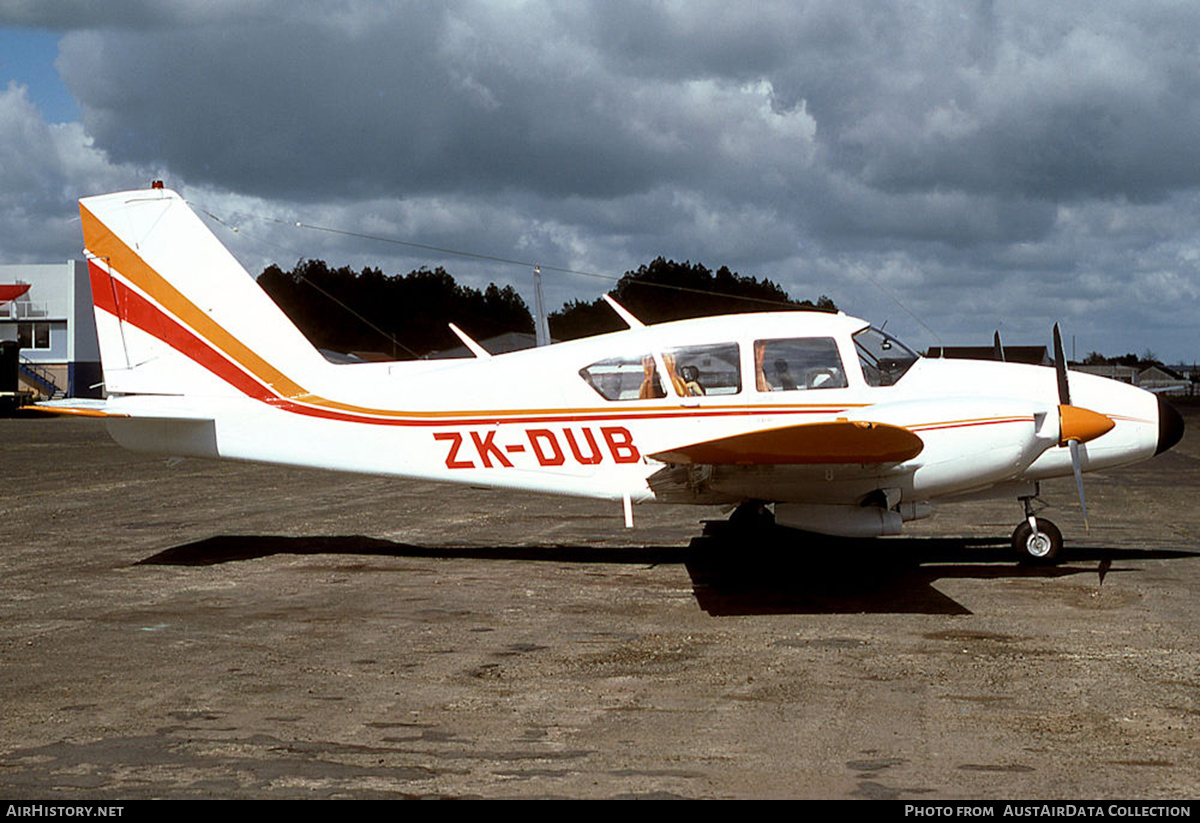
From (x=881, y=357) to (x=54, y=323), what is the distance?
7066cm

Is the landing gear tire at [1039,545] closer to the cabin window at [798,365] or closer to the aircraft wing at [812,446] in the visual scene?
the cabin window at [798,365]

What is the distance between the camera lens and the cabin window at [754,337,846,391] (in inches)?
402

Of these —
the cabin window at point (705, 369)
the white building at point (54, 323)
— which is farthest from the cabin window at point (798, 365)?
→ the white building at point (54, 323)

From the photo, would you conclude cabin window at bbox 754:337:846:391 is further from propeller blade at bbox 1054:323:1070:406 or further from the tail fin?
the tail fin

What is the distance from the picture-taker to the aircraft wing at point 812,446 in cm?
847

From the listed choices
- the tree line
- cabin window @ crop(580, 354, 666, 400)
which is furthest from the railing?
cabin window @ crop(580, 354, 666, 400)

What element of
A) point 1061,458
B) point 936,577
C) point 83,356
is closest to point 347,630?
point 936,577

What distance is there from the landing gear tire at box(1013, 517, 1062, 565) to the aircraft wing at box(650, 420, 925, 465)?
2504mm

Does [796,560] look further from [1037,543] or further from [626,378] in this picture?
[626,378]

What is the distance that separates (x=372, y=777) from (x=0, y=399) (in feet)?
185

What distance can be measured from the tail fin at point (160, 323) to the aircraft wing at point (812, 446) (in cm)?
453

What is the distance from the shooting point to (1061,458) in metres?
10.3

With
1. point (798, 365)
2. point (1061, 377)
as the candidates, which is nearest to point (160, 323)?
point (798, 365)
